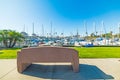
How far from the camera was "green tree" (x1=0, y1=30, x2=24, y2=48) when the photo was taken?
109ft

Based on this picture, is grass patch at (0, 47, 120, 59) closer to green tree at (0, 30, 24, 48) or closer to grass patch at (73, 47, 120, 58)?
grass patch at (73, 47, 120, 58)

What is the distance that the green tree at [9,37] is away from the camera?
33.4 metres

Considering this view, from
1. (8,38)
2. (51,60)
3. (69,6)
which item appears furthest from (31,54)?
(69,6)

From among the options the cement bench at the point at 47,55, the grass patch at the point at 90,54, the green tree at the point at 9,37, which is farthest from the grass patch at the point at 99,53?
the green tree at the point at 9,37

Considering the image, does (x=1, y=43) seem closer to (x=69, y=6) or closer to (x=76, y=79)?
(x=69, y=6)

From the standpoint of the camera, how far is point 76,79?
23.4 feet

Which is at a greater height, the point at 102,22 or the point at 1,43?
the point at 102,22

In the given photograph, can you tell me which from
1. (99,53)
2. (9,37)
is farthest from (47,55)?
(9,37)

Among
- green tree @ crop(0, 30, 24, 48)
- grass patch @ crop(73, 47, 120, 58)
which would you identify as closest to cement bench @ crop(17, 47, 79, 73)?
grass patch @ crop(73, 47, 120, 58)

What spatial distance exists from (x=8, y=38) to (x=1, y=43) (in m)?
1.77

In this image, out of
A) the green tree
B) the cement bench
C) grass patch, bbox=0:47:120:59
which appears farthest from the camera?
the green tree

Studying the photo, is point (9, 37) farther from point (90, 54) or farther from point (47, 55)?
point (47, 55)

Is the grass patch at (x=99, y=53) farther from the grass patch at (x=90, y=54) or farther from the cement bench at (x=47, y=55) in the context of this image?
the cement bench at (x=47, y=55)

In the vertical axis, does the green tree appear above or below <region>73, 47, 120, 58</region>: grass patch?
above
